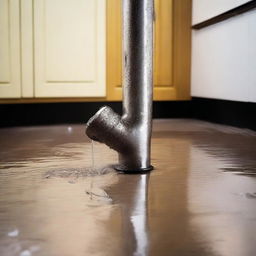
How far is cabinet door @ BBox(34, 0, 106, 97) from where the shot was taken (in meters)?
1.97

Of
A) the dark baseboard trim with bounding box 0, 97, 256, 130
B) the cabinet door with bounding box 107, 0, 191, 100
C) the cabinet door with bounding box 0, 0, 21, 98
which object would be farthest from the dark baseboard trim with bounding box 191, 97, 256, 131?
the cabinet door with bounding box 0, 0, 21, 98

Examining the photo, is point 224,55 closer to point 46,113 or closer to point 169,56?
point 169,56

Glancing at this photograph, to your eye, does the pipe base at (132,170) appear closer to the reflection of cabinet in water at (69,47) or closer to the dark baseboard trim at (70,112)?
the dark baseboard trim at (70,112)

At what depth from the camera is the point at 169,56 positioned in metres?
2.16

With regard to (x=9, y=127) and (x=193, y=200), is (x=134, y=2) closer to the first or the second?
(x=193, y=200)

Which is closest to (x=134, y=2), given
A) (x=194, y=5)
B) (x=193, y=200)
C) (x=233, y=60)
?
(x=193, y=200)

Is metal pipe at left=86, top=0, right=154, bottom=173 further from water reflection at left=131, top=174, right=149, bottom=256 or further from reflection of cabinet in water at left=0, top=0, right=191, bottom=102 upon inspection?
reflection of cabinet in water at left=0, top=0, right=191, bottom=102

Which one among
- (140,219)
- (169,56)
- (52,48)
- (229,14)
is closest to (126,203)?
(140,219)

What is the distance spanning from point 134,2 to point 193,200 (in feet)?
1.21

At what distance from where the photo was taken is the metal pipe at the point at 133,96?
82 centimetres

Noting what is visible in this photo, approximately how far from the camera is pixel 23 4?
193cm

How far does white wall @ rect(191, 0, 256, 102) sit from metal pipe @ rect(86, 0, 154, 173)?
844 millimetres

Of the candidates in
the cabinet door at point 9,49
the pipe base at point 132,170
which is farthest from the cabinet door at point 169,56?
the pipe base at point 132,170

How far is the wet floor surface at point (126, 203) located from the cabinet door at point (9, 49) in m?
0.77
